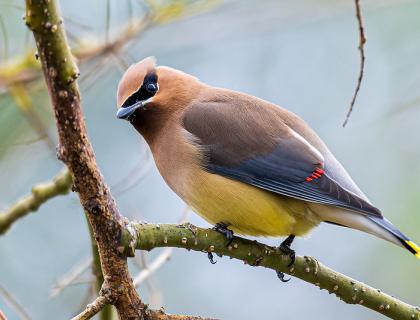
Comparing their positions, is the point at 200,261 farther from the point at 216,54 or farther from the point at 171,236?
the point at 171,236

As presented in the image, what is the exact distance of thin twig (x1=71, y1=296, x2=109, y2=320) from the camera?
2.73 m

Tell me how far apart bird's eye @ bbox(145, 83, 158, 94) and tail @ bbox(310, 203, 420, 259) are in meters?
1.03

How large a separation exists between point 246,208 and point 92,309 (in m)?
1.39

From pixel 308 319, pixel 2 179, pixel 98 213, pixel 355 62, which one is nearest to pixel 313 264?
pixel 98 213

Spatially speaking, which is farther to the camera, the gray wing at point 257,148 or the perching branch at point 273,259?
the gray wing at point 257,148

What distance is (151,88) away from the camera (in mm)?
4309

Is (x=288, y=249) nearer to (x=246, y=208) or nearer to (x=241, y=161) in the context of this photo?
(x=246, y=208)

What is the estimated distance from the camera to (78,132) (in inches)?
101

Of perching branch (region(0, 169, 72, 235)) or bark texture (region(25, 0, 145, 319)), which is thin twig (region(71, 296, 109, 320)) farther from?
perching branch (region(0, 169, 72, 235))

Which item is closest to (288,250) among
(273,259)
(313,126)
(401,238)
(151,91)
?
(273,259)

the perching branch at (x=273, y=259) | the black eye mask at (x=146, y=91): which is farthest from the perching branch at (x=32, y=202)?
the perching branch at (x=273, y=259)

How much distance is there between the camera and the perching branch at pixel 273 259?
9.91ft

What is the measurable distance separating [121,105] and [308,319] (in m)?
5.71

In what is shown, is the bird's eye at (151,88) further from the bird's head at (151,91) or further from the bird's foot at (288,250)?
the bird's foot at (288,250)
